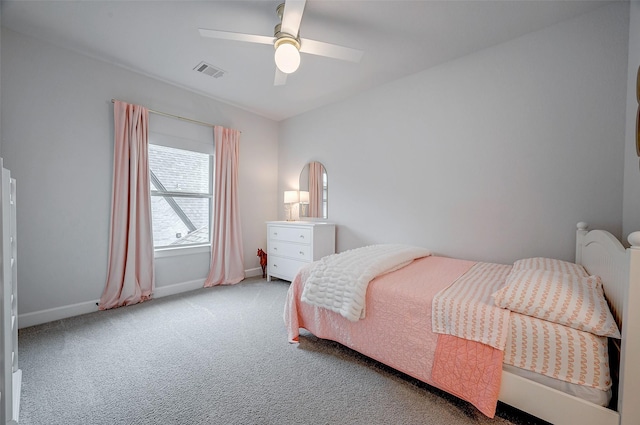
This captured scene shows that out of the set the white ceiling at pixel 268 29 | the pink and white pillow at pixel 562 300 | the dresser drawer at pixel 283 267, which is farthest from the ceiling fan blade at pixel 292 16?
the dresser drawer at pixel 283 267

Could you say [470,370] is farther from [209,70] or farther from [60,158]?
[60,158]

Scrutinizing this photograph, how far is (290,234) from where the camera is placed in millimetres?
3535

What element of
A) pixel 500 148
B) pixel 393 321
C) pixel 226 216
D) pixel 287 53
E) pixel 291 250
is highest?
pixel 287 53

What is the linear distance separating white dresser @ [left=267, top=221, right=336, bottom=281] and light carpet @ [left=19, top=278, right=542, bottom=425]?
3.49 ft

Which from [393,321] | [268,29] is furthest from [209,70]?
[393,321]

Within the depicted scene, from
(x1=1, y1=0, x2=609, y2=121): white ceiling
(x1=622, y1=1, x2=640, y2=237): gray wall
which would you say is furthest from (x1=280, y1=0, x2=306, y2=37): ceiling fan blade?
(x1=622, y1=1, x2=640, y2=237): gray wall

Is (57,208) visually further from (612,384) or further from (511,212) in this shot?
(511,212)

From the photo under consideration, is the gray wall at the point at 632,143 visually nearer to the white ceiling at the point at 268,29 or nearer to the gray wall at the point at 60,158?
the white ceiling at the point at 268,29

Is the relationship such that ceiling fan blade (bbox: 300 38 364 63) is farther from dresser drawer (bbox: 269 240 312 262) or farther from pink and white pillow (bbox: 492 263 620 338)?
dresser drawer (bbox: 269 240 312 262)

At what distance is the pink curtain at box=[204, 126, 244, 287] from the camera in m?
3.54

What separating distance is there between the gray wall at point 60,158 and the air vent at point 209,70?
69 centimetres

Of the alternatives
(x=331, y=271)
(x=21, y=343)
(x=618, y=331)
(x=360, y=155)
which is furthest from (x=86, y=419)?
(x=360, y=155)

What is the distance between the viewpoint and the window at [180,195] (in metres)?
3.21

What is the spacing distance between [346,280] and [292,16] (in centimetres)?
183
